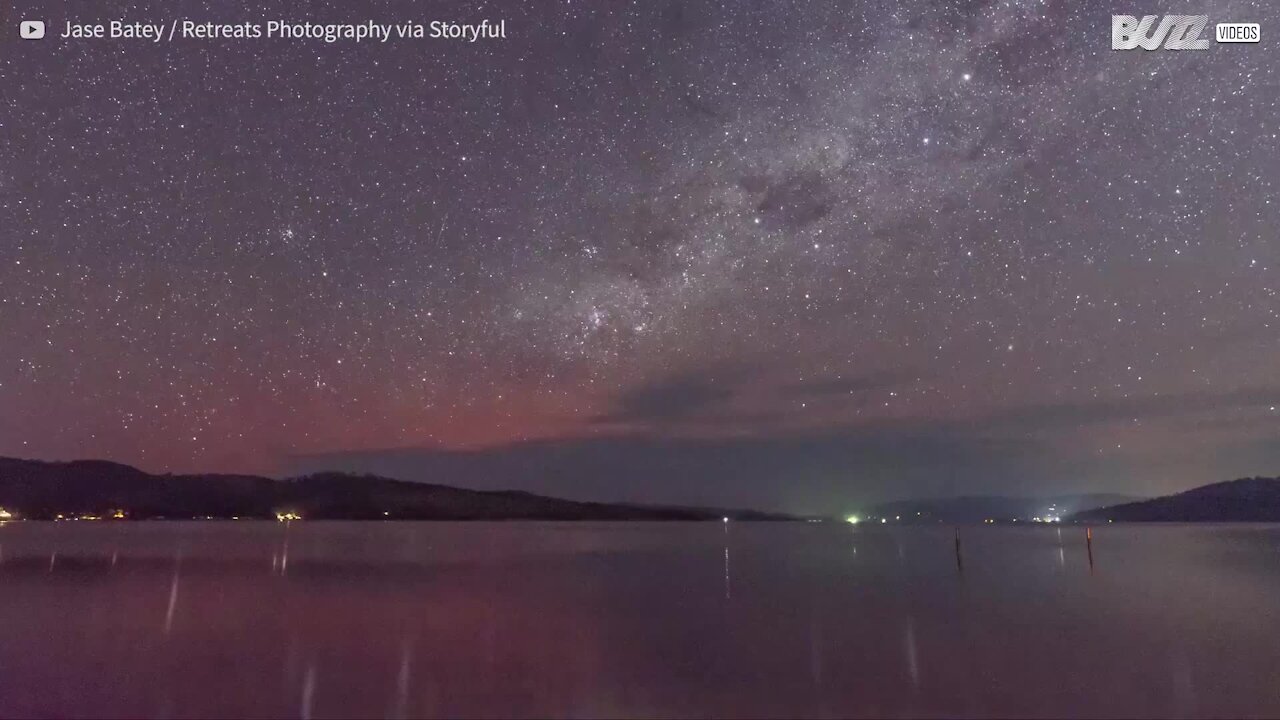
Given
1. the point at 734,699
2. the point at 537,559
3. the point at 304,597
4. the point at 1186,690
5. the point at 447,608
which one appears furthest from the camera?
the point at 537,559

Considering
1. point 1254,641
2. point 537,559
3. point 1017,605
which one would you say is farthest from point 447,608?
point 537,559

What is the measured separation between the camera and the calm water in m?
16.8

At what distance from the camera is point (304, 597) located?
37.3 meters

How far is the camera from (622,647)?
2414 centimetres

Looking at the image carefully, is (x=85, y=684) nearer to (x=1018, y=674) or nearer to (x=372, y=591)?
(x=1018, y=674)

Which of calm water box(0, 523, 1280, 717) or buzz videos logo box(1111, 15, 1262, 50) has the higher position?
buzz videos logo box(1111, 15, 1262, 50)

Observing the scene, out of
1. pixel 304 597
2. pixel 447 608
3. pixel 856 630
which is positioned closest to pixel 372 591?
pixel 304 597

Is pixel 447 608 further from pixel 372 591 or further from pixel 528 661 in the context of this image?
pixel 528 661

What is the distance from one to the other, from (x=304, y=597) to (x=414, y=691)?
22.2 m

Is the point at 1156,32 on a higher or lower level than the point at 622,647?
higher

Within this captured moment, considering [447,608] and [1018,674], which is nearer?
[1018,674]

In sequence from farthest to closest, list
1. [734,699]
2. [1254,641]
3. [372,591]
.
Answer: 1. [372,591]
2. [1254,641]
3. [734,699]

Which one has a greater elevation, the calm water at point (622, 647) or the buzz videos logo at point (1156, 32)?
the buzz videos logo at point (1156, 32)

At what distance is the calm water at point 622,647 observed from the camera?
1681 cm
